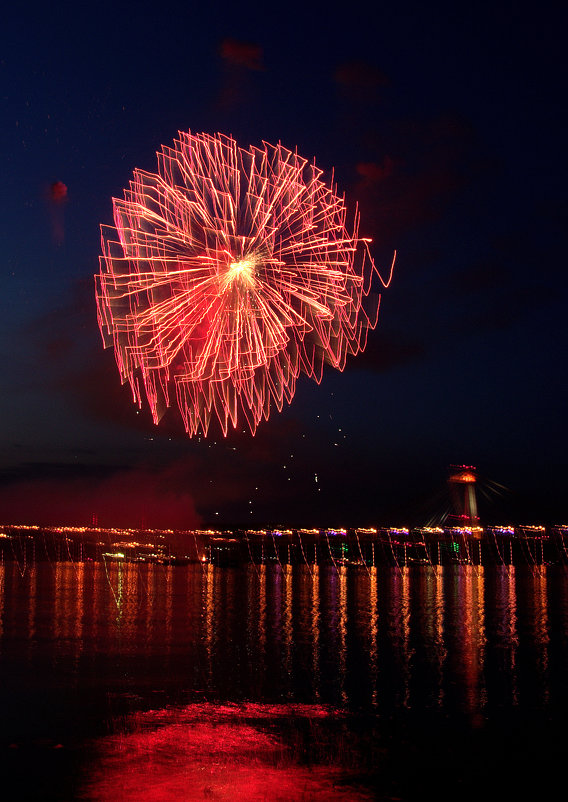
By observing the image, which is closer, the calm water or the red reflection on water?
the red reflection on water

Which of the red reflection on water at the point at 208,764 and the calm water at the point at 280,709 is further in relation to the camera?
the calm water at the point at 280,709

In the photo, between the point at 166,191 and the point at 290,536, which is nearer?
the point at 166,191

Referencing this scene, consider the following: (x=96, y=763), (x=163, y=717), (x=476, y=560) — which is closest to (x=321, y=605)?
(x=163, y=717)

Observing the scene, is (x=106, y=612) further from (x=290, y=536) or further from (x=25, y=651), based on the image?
(x=290, y=536)

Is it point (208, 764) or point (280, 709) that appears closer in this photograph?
point (208, 764)
